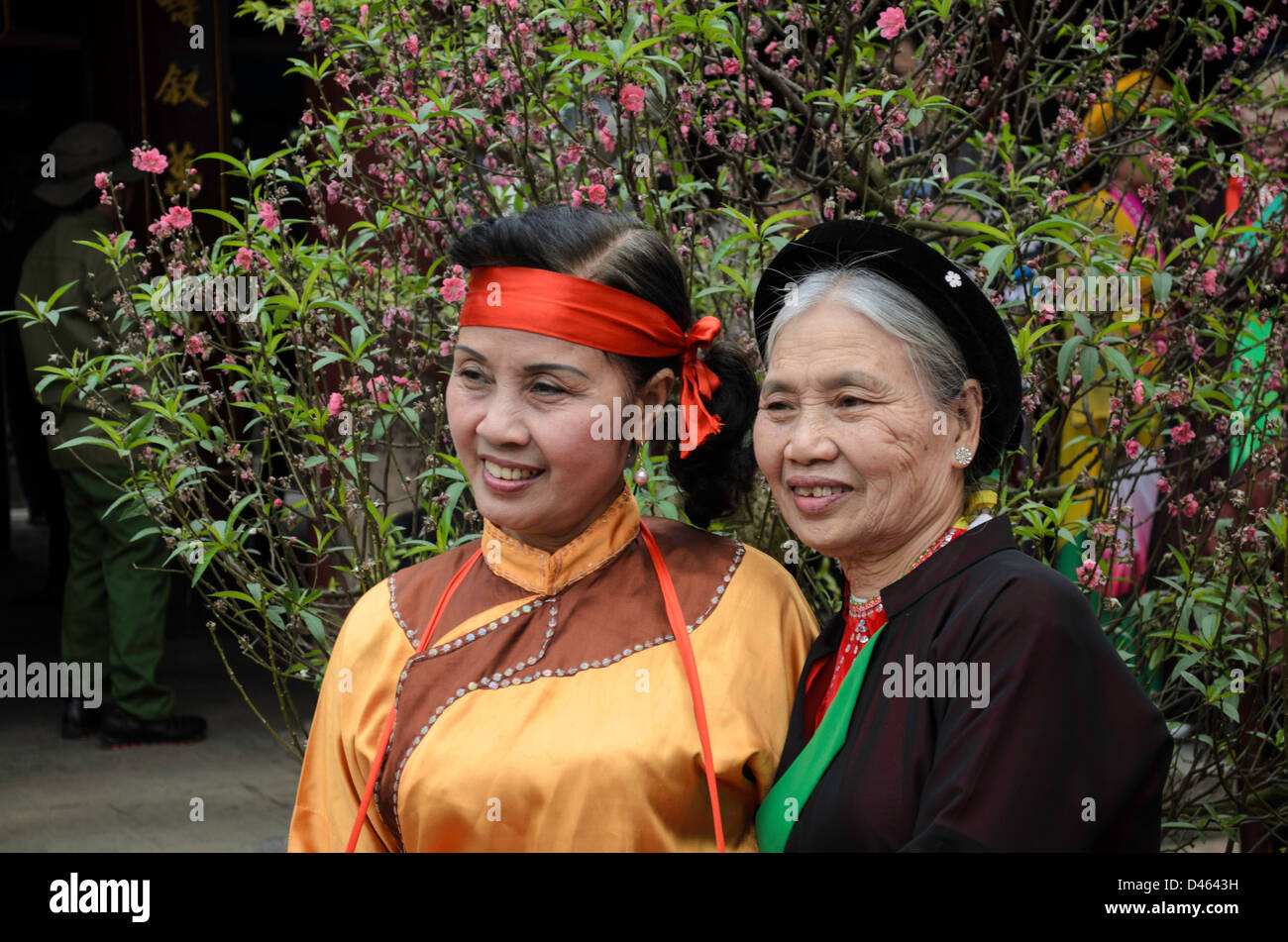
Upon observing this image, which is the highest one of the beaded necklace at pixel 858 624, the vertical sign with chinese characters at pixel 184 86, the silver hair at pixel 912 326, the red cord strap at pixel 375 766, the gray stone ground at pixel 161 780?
the vertical sign with chinese characters at pixel 184 86

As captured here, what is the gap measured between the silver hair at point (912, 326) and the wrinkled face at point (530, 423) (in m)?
0.33

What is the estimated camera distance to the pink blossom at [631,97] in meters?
2.22

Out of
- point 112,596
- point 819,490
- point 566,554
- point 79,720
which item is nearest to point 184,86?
point 112,596

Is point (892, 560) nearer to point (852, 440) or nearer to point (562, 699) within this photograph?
point (852, 440)

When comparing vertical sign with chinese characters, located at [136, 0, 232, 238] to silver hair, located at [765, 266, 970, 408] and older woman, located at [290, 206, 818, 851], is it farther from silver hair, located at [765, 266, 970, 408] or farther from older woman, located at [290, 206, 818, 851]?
silver hair, located at [765, 266, 970, 408]

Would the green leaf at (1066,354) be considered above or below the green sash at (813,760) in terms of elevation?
above

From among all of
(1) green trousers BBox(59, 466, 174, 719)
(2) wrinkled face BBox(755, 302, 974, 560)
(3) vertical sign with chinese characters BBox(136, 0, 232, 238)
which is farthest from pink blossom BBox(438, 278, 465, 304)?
(3) vertical sign with chinese characters BBox(136, 0, 232, 238)

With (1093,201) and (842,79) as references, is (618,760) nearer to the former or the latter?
(842,79)

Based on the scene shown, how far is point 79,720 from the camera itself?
18.1ft

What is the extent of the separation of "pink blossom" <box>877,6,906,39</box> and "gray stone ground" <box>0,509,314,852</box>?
10.4 ft

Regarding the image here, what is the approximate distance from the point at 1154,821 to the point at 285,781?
13.2 feet

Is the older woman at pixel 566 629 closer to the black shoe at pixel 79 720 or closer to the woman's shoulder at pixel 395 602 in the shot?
the woman's shoulder at pixel 395 602

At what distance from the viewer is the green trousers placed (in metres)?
5.01

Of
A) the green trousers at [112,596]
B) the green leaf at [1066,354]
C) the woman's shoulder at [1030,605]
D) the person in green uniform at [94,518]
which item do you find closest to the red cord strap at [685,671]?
the woman's shoulder at [1030,605]
